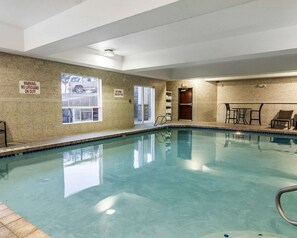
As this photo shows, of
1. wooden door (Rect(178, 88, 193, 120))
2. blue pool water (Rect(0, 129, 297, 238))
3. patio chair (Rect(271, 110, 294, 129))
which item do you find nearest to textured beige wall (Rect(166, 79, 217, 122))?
wooden door (Rect(178, 88, 193, 120))

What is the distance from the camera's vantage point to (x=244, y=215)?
2352 mm

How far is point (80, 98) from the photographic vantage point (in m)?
7.38

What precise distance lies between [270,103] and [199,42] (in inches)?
260

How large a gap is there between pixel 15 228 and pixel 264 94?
1121cm

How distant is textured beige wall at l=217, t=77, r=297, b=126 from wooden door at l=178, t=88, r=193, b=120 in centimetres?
169

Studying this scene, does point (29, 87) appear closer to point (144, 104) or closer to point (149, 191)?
point (149, 191)

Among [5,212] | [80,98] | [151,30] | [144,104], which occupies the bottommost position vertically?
[5,212]

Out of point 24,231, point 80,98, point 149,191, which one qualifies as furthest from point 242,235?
point 80,98

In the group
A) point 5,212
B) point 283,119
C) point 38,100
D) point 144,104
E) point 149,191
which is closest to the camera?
point 5,212

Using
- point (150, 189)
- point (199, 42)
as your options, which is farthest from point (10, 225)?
point (199, 42)

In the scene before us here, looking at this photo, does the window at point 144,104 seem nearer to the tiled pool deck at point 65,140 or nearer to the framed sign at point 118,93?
the framed sign at point 118,93

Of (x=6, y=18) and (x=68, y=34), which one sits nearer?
(x=68, y=34)

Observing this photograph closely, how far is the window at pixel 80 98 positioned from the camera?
6.89 metres

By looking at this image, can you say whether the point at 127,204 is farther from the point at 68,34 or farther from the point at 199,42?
the point at 199,42
